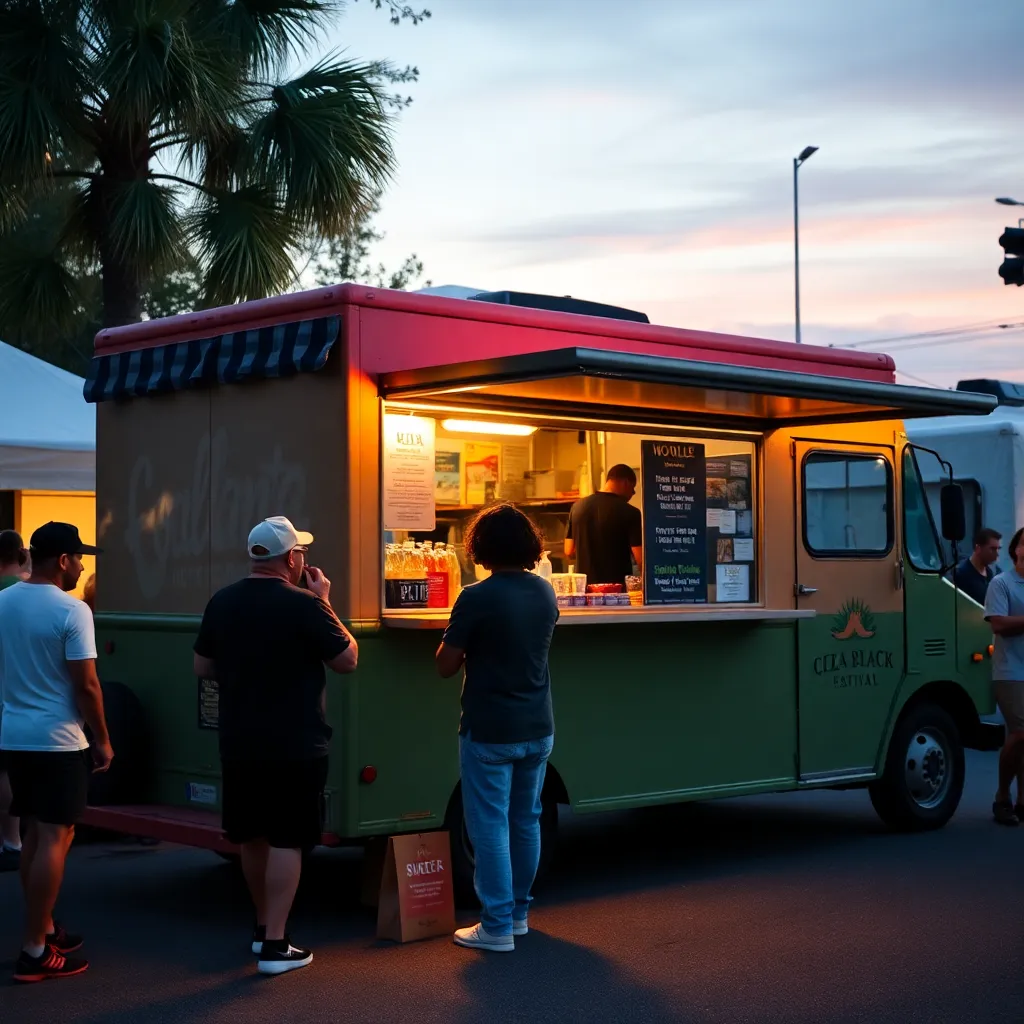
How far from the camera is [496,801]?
22.7 ft

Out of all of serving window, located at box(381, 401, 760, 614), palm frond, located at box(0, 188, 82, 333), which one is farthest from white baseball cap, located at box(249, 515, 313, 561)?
palm frond, located at box(0, 188, 82, 333)

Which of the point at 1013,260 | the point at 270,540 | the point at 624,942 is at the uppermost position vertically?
the point at 1013,260

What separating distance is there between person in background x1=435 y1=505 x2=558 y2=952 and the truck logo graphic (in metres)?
3.13

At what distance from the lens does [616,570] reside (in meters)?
9.60

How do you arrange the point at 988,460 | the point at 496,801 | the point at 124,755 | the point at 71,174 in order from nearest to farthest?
the point at 496,801
the point at 124,755
the point at 71,174
the point at 988,460

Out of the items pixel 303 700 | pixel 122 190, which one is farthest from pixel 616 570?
pixel 122 190

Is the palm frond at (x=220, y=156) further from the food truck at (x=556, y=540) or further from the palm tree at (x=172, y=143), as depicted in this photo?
the food truck at (x=556, y=540)

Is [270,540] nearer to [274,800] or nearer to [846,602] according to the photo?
[274,800]

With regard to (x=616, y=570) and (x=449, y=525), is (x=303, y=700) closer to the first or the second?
(x=449, y=525)

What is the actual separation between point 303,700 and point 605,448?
136 inches

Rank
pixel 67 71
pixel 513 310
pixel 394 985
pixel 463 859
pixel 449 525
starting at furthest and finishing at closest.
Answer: pixel 67 71 < pixel 449 525 < pixel 513 310 < pixel 463 859 < pixel 394 985

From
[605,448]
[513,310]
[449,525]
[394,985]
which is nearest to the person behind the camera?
[394,985]

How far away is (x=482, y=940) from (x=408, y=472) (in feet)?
7.18

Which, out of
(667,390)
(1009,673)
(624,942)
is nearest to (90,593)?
(667,390)
